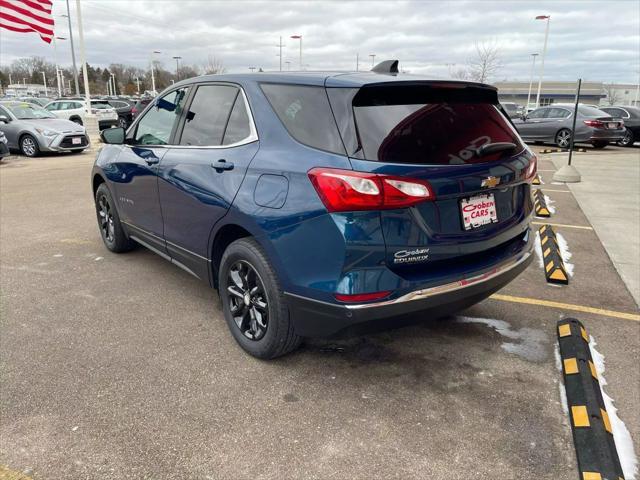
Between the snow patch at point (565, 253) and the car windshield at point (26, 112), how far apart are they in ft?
49.1

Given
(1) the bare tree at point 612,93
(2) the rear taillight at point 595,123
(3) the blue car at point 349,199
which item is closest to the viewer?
(3) the blue car at point 349,199

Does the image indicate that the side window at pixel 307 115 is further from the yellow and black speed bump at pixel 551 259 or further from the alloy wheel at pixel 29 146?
the alloy wheel at pixel 29 146

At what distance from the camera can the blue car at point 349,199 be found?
247 cm

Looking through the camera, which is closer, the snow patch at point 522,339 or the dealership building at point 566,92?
the snow patch at point 522,339

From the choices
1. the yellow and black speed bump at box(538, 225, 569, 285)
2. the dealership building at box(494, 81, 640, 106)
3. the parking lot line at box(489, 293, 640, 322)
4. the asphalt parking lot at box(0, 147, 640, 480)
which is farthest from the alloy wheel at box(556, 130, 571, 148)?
the dealership building at box(494, 81, 640, 106)

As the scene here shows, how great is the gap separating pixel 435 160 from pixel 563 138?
54.8 ft

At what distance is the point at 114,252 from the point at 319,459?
3899 mm

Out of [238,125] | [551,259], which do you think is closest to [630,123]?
[551,259]

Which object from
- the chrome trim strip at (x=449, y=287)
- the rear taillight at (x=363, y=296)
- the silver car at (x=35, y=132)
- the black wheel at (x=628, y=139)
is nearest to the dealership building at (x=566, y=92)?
the black wheel at (x=628, y=139)

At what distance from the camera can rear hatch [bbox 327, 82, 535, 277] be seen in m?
2.49

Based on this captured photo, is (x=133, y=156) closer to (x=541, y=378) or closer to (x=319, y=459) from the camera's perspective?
(x=319, y=459)

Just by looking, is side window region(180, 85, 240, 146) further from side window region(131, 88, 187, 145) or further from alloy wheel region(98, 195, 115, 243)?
alloy wheel region(98, 195, 115, 243)

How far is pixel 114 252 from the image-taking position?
544cm

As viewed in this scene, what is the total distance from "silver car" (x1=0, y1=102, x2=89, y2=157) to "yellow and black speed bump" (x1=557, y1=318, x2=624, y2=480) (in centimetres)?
1469
